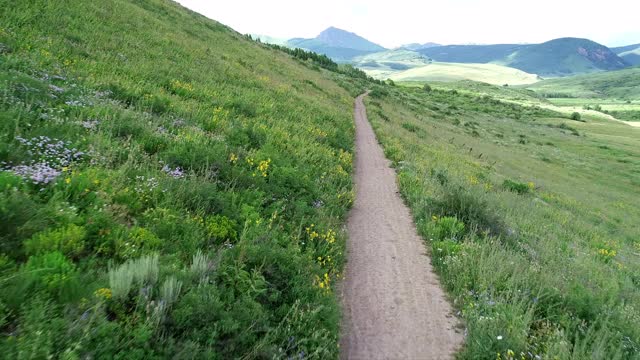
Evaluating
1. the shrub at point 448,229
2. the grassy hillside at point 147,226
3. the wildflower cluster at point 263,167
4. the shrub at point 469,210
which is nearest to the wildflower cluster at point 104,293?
the grassy hillside at point 147,226

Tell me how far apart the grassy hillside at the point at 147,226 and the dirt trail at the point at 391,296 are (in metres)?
0.48

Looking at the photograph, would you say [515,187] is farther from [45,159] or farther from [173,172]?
[45,159]

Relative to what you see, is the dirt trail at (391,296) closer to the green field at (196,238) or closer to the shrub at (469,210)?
the green field at (196,238)

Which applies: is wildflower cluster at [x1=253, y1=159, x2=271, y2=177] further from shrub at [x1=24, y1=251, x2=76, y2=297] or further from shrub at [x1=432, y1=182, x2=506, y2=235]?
shrub at [x1=24, y1=251, x2=76, y2=297]

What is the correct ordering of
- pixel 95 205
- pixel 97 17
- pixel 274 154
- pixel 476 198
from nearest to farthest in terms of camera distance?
pixel 95 205 < pixel 274 154 < pixel 476 198 < pixel 97 17

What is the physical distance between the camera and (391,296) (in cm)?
685

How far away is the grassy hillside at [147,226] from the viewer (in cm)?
337

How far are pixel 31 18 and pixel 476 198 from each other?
1668 centimetres

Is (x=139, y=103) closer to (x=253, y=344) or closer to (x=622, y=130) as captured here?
(x=253, y=344)

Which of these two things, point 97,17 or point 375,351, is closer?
point 375,351

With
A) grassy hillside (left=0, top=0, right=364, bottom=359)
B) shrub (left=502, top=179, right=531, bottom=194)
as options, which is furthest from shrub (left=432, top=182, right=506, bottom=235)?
shrub (left=502, top=179, right=531, bottom=194)

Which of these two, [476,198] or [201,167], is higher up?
[201,167]

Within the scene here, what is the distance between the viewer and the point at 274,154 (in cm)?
1027

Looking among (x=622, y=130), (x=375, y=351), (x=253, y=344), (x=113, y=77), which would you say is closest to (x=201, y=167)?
(x=253, y=344)
